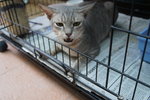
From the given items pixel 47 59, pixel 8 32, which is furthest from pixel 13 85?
pixel 8 32

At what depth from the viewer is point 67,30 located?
0.74 m

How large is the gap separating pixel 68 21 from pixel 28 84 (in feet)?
1.31

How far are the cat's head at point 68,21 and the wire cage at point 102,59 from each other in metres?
0.05

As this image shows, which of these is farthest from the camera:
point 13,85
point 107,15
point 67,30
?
point 107,15

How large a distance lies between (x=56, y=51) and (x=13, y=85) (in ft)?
0.98

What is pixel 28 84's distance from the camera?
855 mm

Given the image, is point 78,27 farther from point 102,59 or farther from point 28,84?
point 28,84

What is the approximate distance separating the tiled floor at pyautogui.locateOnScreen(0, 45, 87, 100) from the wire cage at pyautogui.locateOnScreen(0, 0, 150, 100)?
0.10m

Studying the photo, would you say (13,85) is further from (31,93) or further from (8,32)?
(8,32)

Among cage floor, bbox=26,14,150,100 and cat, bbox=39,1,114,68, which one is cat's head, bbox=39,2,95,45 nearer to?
cat, bbox=39,1,114,68

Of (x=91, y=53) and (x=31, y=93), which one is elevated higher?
(x=91, y=53)

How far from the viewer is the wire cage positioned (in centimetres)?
60

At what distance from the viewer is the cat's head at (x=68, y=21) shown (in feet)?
2.48

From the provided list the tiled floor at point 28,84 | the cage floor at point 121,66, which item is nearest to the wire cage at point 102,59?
the cage floor at point 121,66
